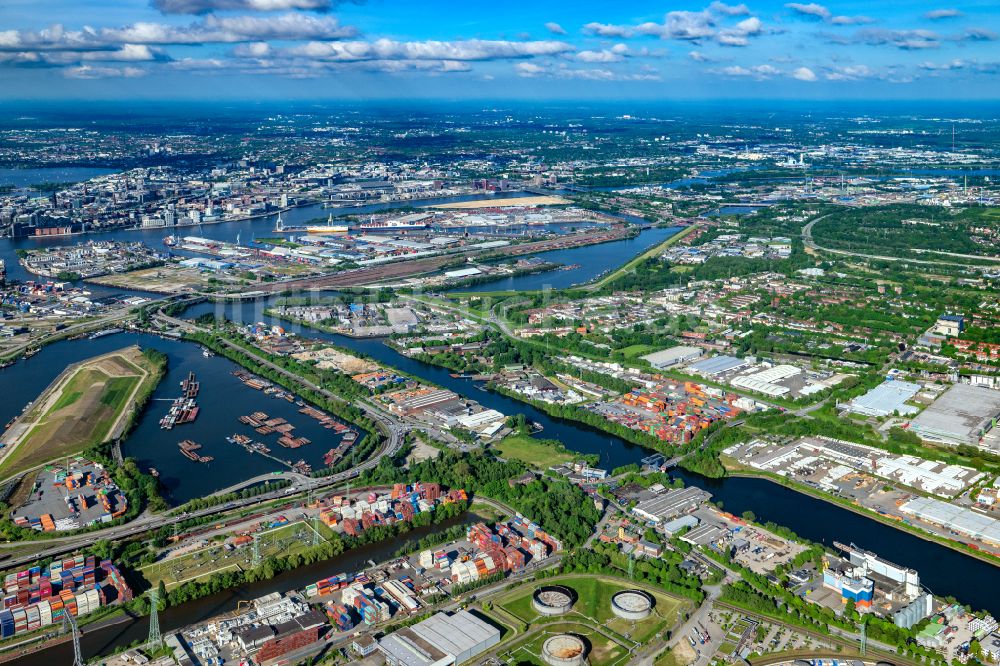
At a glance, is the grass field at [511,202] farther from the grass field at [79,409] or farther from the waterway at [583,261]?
the grass field at [79,409]

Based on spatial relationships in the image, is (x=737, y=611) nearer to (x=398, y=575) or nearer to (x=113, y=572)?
(x=398, y=575)

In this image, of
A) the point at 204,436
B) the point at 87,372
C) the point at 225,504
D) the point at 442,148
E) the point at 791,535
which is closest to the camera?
the point at 791,535

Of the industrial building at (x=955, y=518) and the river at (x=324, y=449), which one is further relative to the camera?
the industrial building at (x=955, y=518)

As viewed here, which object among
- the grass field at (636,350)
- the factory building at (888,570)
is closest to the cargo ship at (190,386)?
the grass field at (636,350)

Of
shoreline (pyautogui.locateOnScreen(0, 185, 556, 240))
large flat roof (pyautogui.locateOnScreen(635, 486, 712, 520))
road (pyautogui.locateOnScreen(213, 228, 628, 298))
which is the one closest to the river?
large flat roof (pyautogui.locateOnScreen(635, 486, 712, 520))

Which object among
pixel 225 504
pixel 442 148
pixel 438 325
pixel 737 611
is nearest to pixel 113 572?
pixel 225 504

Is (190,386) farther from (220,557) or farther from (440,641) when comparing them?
(440,641)

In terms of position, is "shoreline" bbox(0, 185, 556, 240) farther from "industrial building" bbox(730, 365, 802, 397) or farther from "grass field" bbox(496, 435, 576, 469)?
"grass field" bbox(496, 435, 576, 469)
